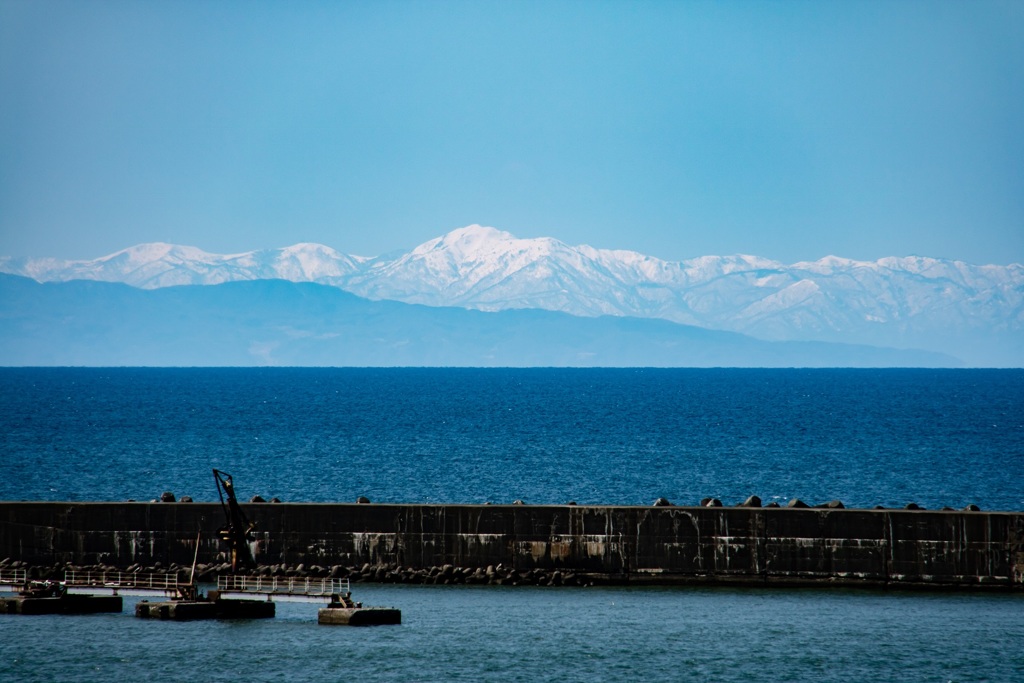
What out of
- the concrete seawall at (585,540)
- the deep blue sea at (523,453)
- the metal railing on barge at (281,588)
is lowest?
the metal railing on barge at (281,588)

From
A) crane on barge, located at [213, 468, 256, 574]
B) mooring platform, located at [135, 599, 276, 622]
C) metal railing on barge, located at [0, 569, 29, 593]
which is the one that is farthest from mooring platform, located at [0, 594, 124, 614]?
crane on barge, located at [213, 468, 256, 574]

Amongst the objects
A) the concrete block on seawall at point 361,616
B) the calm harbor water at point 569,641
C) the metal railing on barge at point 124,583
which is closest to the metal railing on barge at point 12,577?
the metal railing on barge at point 124,583

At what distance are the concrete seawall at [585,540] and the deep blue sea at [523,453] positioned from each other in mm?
23102

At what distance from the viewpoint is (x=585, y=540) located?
133 ft

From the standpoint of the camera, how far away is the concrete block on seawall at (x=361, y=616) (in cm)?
3638

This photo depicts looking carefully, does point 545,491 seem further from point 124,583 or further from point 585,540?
point 124,583

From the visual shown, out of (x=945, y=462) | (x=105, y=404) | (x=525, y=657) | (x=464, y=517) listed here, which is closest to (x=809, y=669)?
(x=525, y=657)

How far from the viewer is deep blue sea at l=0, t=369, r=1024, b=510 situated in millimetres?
Answer: 68938

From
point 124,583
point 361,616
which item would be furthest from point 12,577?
point 361,616

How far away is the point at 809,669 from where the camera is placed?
32531 millimetres

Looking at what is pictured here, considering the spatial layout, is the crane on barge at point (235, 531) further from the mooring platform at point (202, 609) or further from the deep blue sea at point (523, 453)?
the deep blue sea at point (523, 453)

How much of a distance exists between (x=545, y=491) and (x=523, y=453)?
2258 centimetres

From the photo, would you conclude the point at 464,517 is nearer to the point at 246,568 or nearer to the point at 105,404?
the point at 246,568

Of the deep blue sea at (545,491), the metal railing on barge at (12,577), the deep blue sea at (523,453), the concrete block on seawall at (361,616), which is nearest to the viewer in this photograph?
the deep blue sea at (545,491)
